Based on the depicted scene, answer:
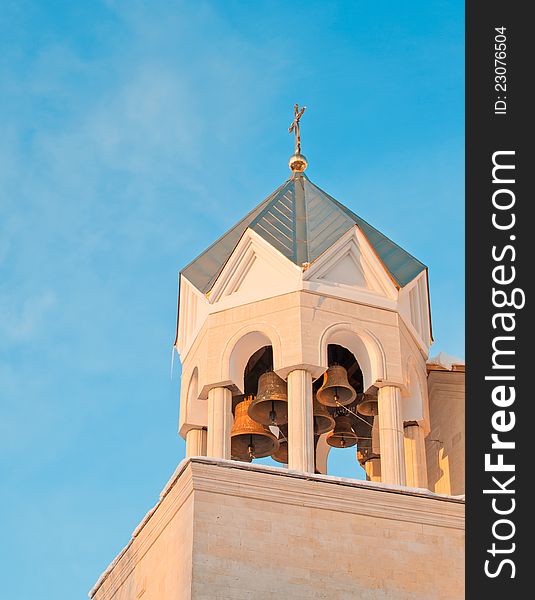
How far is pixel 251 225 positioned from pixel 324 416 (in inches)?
143

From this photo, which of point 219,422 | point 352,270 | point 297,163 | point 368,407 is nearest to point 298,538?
point 219,422

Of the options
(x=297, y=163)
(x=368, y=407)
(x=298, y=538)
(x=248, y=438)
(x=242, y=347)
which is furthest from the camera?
(x=297, y=163)

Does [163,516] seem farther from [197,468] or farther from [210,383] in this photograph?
[210,383]

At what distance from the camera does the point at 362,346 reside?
2536 centimetres

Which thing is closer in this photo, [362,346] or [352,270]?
[362,346]

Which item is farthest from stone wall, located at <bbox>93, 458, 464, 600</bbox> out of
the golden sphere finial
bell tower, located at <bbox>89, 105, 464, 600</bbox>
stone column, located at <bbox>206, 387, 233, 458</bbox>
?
the golden sphere finial

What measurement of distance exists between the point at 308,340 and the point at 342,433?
2823mm

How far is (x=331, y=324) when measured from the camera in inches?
990

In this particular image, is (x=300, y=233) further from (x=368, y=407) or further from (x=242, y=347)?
(x=368, y=407)

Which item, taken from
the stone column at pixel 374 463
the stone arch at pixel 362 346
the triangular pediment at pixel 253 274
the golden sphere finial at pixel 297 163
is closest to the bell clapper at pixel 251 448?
the stone column at pixel 374 463

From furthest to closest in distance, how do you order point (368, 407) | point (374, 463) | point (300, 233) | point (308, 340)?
point (374, 463)
point (300, 233)
point (368, 407)
point (308, 340)

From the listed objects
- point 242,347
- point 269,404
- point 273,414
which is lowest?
point 273,414

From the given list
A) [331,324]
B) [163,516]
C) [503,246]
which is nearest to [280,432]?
[331,324]

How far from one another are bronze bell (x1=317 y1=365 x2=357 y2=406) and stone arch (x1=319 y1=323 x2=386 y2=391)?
411mm
